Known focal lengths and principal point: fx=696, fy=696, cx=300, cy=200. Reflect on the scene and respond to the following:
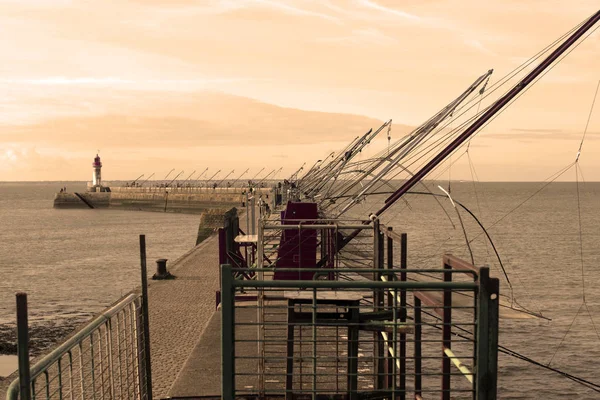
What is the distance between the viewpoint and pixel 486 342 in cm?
594

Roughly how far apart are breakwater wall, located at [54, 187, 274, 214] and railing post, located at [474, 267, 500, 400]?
9888 cm

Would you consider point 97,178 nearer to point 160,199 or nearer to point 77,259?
point 160,199

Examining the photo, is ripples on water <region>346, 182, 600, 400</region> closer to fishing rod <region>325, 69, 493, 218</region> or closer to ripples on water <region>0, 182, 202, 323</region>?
fishing rod <region>325, 69, 493, 218</region>

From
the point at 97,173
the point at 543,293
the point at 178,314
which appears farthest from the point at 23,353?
the point at 97,173

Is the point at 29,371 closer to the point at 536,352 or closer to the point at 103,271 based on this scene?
the point at 536,352

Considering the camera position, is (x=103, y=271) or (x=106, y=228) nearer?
(x=103, y=271)

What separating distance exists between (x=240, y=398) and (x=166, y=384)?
14.1ft

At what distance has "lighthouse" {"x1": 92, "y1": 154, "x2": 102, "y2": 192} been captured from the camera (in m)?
131

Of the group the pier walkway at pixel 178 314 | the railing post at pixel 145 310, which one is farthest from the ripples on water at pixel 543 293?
the railing post at pixel 145 310

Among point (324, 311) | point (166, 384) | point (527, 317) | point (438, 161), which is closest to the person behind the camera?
point (324, 311)

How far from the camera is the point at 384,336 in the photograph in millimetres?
9539

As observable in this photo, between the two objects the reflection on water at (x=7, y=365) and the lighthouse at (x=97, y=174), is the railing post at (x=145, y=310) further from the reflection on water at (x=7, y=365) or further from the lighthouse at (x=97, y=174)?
the lighthouse at (x=97, y=174)

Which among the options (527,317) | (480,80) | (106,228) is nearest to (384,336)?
(480,80)

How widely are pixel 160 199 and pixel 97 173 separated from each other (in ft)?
59.4
